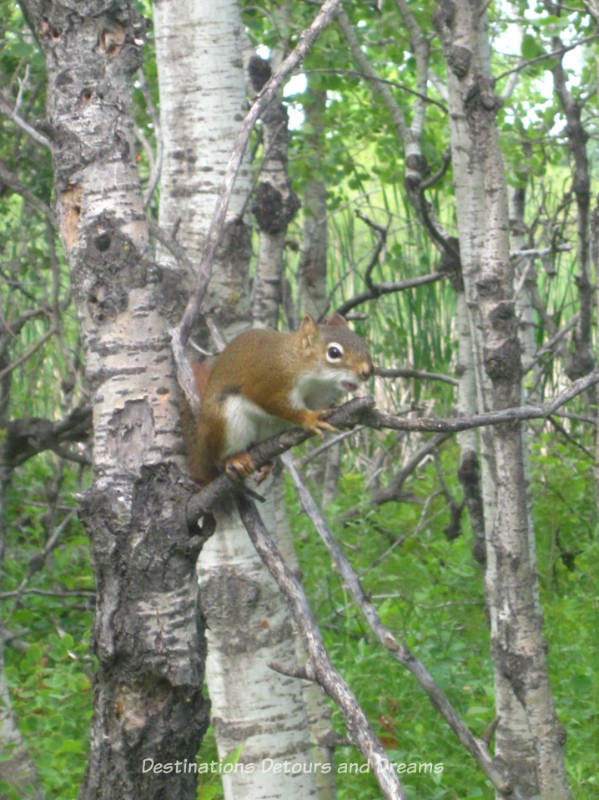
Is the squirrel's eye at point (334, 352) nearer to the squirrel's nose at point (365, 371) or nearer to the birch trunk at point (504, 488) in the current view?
the squirrel's nose at point (365, 371)

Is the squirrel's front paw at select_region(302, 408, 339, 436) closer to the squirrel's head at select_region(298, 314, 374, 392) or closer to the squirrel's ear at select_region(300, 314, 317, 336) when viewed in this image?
the squirrel's head at select_region(298, 314, 374, 392)

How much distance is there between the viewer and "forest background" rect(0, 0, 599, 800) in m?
3.42

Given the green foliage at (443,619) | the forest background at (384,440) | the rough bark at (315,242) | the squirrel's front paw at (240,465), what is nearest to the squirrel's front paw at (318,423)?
the squirrel's front paw at (240,465)

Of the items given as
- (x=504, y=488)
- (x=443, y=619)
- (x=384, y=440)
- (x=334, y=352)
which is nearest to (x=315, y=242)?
(x=384, y=440)

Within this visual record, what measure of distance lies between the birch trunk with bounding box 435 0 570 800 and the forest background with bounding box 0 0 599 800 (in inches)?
10.0

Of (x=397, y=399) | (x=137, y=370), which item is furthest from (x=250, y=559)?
(x=397, y=399)

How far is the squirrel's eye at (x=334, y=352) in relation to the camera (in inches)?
89.0

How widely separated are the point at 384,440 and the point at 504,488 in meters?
3.93

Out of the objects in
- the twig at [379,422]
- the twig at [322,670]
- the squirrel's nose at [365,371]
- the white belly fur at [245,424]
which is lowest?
the twig at [322,670]

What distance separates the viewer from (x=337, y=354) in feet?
7.44

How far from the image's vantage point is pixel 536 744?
8.67 ft

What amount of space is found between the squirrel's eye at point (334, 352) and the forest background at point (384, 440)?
219mm

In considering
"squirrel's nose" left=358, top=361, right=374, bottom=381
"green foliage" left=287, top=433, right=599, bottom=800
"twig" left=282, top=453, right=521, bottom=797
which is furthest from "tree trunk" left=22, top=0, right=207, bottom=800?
"green foliage" left=287, top=433, right=599, bottom=800

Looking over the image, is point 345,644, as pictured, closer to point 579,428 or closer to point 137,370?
point 579,428
